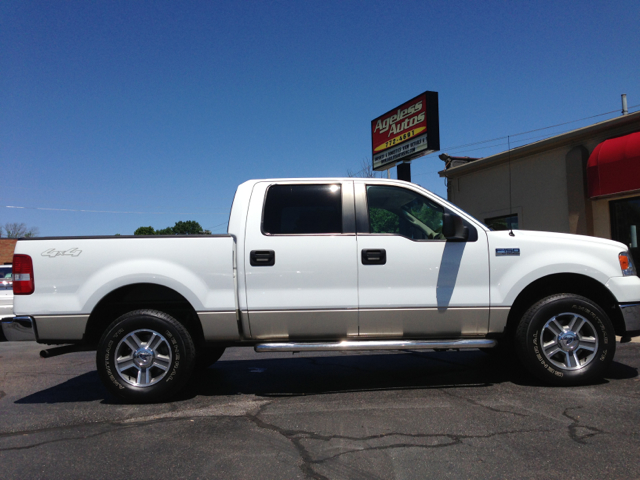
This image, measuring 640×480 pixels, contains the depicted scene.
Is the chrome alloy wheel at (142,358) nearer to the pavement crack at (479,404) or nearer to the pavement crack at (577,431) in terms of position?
the pavement crack at (479,404)

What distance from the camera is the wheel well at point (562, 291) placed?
4973 millimetres

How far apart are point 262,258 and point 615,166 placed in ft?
35.2

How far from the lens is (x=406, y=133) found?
16922mm

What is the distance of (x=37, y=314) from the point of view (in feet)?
15.0

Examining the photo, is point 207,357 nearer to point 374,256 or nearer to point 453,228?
point 374,256

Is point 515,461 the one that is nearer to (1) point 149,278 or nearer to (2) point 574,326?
(2) point 574,326

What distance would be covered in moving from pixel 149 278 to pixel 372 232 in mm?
2161

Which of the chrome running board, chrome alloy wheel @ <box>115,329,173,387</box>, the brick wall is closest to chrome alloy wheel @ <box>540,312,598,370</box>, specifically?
the chrome running board

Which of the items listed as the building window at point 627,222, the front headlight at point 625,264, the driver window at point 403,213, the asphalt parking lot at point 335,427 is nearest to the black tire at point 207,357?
the asphalt parking lot at point 335,427

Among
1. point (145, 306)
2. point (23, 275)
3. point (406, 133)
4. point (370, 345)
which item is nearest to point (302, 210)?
point (370, 345)

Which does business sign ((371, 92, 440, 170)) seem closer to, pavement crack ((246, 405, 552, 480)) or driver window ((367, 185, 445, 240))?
driver window ((367, 185, 445, 240))

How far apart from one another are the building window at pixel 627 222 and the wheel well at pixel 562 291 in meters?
8.97

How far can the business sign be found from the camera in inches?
617

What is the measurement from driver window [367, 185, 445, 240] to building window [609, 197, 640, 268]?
10.0 metres
